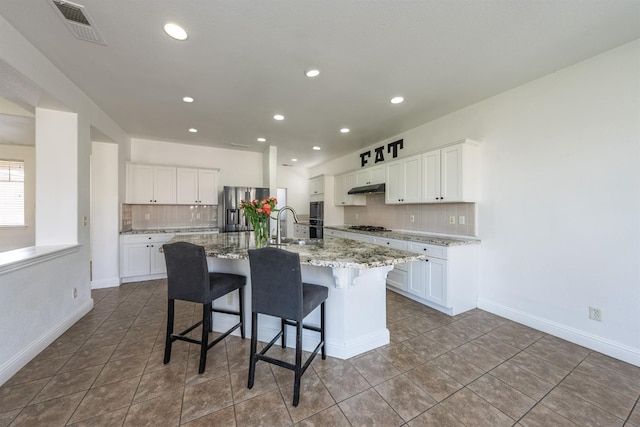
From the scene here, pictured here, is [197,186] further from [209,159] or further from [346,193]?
[346,193]

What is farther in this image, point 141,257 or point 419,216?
point 141,257

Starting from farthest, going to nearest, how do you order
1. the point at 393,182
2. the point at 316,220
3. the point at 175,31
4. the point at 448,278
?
the point at 316,220, the point at 393,182, the point at 448,278, the point at 175,31

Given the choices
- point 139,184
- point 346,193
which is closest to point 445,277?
point 346,193

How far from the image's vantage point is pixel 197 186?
4914mm

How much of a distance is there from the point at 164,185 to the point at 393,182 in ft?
13.9

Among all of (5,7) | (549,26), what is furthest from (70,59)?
(549,26)

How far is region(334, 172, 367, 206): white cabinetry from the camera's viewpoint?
5.32m

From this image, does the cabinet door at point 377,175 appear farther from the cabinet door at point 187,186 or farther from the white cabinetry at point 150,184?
the white cabinetry at point 150,184

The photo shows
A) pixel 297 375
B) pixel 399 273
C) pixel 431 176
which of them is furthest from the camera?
pixel 399 273

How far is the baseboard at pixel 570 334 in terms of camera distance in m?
2.07

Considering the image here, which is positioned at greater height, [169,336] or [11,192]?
[11,192]

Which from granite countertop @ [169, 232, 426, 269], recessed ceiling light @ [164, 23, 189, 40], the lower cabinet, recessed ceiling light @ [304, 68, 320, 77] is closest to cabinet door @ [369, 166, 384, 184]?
the lower cabinet

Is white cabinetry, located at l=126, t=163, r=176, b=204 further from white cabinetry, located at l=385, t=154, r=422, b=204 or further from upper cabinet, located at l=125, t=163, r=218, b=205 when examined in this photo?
white cabinetry, located at l=385, t=154, r=422, b=204

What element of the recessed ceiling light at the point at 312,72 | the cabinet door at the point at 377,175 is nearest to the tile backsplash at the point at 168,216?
the cabinet door at the point at 377,175
